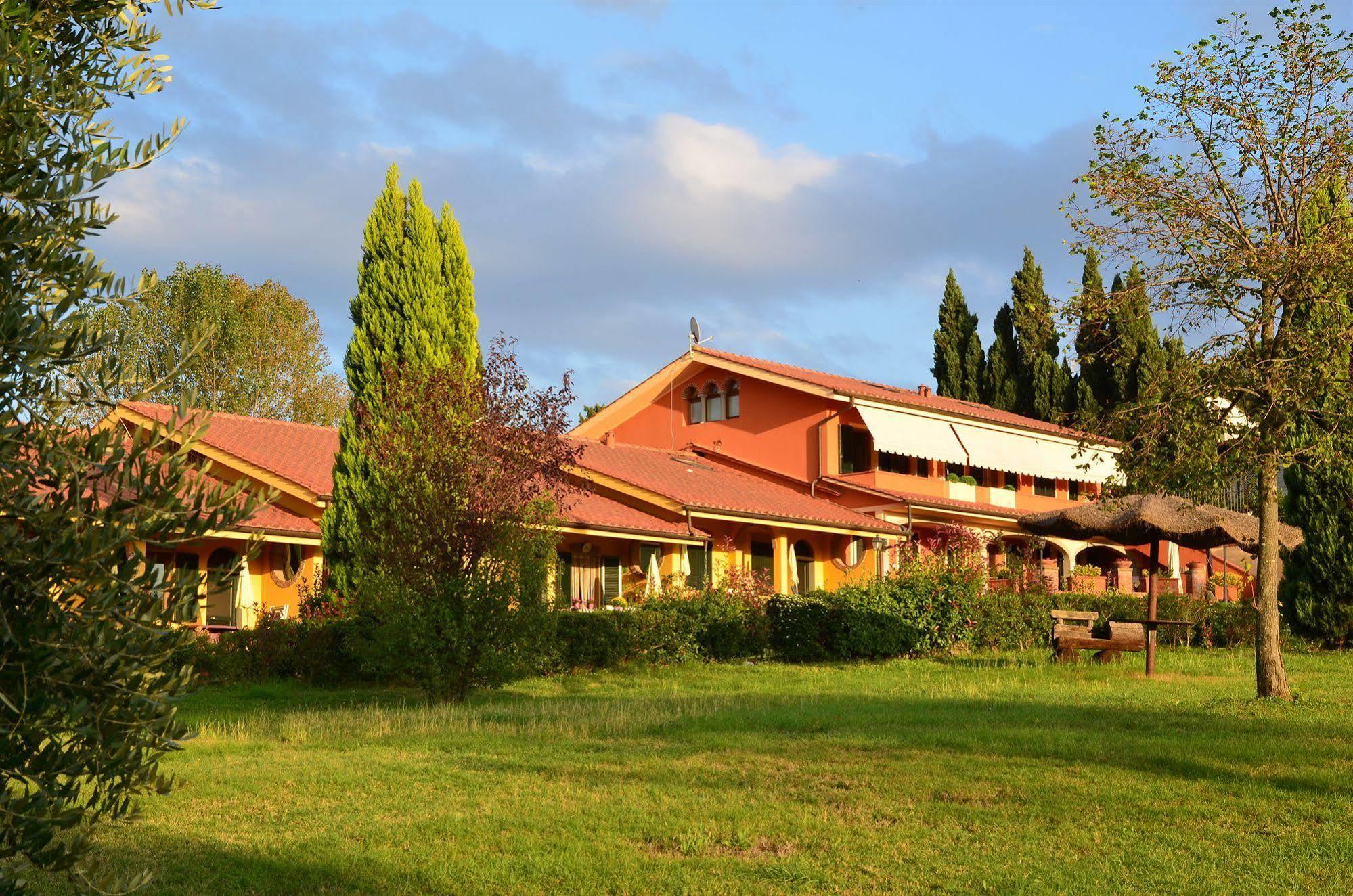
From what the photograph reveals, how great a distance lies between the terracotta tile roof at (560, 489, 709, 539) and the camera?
2575cm

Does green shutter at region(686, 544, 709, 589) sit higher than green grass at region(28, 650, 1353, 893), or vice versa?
green shutter at region(686, 544, 709, 589)

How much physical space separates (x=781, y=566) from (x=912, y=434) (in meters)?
6.18

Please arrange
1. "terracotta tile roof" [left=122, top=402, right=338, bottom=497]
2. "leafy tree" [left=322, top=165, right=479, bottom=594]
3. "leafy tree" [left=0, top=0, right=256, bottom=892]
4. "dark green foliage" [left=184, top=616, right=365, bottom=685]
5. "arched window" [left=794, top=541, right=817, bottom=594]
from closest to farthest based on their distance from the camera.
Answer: "leafy tree" [left=0, top=0, right=256, bottom=892], "dark green foliage" [left=184, top=616, right=365, bottom=685], "leafy tree" [left=322, top=165, right=479, bottom=594], "terracotta tile roof" [left=122, top=402, right=338, bottom=497], "arched window" [left=794, top=541, right=817, bottom=594]

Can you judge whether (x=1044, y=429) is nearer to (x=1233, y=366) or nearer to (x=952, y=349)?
(x=952, y=349)

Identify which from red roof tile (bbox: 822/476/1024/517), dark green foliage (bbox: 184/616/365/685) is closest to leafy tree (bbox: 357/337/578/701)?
dark green foliage (bbox: 184/616/365/685)

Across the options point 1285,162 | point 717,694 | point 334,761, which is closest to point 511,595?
point 717,694

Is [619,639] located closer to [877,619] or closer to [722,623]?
[722,623]

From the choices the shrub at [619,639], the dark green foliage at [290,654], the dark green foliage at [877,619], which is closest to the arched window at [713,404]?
the dark green foliage at [877,619]

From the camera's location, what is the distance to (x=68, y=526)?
3.85 metres

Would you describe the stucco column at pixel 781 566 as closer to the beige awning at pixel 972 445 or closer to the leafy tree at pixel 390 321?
the beige awning at pixel 972 445

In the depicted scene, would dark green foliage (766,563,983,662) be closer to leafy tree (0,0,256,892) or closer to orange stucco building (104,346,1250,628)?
orange stucco building (104,346,1250,628)

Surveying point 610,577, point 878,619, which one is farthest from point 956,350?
point 878,619

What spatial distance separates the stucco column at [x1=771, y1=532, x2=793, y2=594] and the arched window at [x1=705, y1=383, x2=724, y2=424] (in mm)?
7386

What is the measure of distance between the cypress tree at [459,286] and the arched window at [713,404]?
55.7ft
